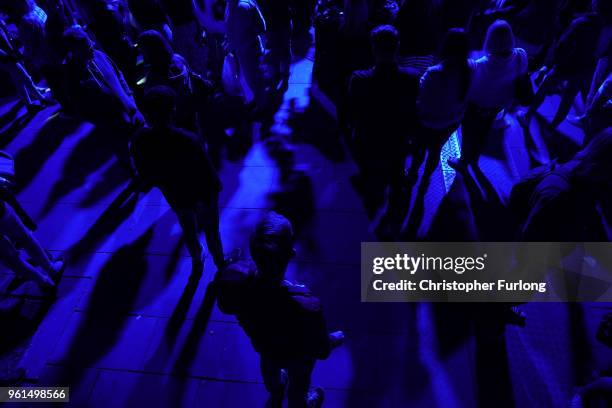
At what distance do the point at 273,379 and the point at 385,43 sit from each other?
2724 millimetres

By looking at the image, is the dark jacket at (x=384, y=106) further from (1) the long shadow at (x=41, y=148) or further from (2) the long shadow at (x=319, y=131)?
(1) the long shadow at (x=41, y=148)

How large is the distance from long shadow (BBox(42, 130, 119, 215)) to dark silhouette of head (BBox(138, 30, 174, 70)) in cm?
170

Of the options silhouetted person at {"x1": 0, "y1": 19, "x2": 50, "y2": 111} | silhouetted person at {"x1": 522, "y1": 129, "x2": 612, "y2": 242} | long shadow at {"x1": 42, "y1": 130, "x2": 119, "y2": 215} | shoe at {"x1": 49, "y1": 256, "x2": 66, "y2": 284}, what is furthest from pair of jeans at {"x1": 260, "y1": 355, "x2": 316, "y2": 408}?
silhouetted person at {"x1": 0, "y1": 19, "x2": 50, "y2": 111}

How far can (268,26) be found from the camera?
5297 millimetres

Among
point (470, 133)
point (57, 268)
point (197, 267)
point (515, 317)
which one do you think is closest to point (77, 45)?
point (57, 268)

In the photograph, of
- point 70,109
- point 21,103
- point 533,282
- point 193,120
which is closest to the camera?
point 533,282

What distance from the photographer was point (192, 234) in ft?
11.6

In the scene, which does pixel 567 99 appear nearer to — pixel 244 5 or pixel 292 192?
pixel 292 192

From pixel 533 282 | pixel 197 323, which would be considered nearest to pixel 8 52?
pixel 197 323

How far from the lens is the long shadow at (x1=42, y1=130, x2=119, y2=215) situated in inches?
188

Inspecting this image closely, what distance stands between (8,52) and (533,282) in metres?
7.03

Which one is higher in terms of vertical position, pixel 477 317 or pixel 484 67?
pixel 484 67

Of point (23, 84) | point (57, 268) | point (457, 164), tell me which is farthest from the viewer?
point (23, 84)

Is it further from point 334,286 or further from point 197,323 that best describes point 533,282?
point 197,323
